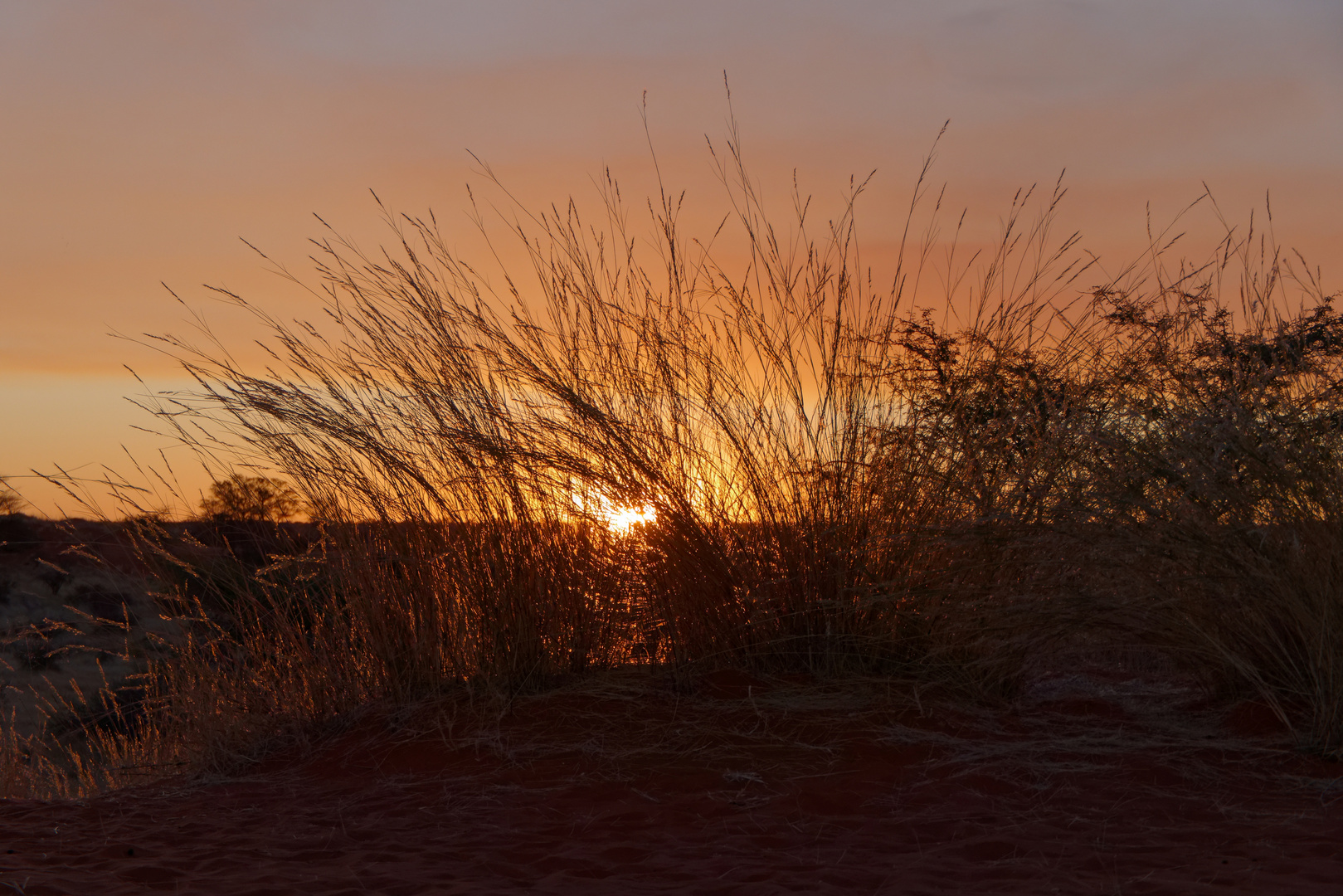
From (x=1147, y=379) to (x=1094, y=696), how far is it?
134 cm

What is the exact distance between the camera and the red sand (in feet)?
7.70

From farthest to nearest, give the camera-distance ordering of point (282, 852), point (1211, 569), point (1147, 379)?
point (1147, 379)
point (1211, 569)
point (282, 852)

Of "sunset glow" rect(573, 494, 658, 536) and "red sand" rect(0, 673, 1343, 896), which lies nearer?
"red sand" rect(0, 673, 1343, 896)

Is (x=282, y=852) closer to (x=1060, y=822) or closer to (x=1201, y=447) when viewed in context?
(x=1060, y=822)

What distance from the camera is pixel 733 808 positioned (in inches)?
113

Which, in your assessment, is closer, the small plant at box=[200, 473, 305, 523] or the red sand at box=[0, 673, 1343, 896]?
the red sand at box=[0, 673, 1343, 896]

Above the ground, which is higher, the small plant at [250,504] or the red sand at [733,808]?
the small plant at [250,504]

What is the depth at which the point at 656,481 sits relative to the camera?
3789mm

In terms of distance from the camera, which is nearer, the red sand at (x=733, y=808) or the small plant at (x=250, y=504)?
the red sand at (x=733, y=808)

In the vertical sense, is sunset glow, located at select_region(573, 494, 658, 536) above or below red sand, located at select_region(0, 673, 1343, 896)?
above

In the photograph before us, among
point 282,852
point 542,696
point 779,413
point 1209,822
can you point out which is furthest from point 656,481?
point 1209,822

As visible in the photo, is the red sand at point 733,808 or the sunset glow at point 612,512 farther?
the sunset glow at point 612,512

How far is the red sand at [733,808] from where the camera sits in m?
2.35

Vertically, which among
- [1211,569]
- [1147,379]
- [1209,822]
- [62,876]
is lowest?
[1209,822]
